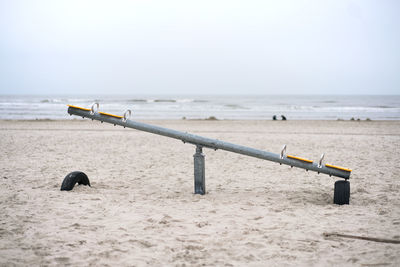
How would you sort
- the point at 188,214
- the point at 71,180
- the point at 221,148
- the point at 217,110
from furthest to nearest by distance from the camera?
the point at 217,110 < the point at 71,180 < the point at 221,148 < the point at 188,214

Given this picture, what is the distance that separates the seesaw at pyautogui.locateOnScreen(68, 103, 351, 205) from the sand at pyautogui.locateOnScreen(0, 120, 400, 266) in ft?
0.87

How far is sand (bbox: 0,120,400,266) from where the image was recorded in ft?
11.1

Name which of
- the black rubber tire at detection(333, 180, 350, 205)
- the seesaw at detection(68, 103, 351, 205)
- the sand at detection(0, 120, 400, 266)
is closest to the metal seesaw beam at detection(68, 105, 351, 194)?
the seesaw at detection(68, 103, 351, 205)

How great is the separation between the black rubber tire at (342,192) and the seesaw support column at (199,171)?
6.69ft

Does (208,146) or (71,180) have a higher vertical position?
(208,146)

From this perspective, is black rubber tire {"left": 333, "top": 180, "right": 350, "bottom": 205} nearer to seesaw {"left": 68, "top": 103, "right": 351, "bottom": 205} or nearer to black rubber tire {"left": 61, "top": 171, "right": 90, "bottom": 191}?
seesaw {"left": 68, "top": 103, "right": 351, "bottom": 205}

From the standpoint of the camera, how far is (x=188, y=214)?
465 cm

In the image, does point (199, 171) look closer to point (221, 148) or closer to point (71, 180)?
point (221, 148)

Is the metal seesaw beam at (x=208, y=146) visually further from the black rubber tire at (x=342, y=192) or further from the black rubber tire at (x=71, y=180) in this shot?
the black rubber tire at (x=71, y=180)

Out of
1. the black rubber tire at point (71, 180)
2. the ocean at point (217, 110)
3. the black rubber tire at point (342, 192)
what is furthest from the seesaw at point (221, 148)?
the ocean at point (217, 110)

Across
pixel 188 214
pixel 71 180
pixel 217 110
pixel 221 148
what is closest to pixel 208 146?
pixel 221 148

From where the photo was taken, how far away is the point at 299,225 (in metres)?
4.24

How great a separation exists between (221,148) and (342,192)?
6.25 ft

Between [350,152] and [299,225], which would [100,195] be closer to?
[299,225]
